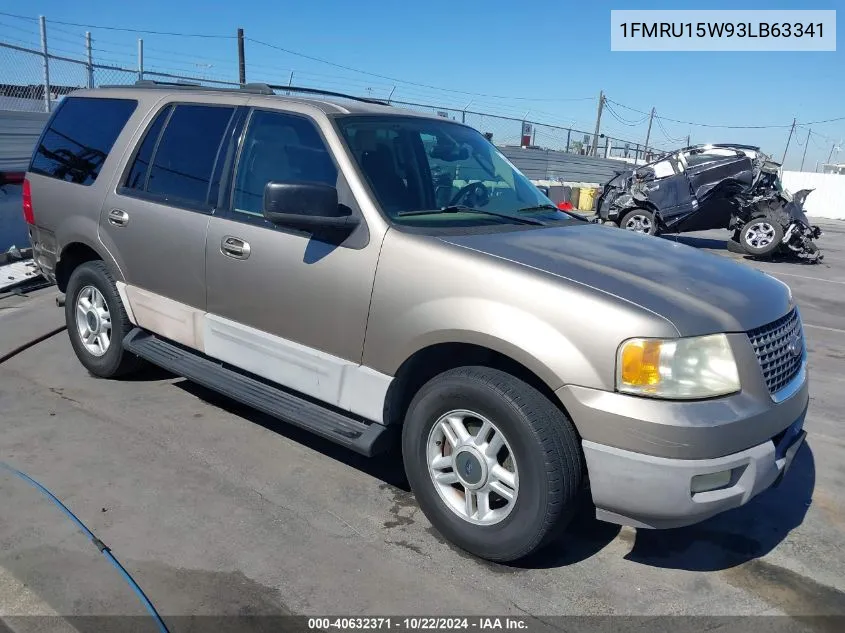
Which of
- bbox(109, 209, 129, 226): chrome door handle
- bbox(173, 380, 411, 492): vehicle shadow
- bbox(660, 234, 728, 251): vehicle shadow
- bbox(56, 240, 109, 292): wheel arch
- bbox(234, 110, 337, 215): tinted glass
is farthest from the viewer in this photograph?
bbox(660, 234, 728, 251): vehicle shadow

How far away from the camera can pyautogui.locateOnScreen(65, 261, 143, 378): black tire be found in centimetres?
465

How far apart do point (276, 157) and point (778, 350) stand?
2674 millimetres

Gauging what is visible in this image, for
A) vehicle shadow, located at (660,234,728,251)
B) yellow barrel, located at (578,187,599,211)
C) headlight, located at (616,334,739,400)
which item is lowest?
vehicle shadow, located at (660,234,728,251)

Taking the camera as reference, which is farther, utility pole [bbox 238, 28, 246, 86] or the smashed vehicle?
utility pole [bbox 238, 28, 246, 86]

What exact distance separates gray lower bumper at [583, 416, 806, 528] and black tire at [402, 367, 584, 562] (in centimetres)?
12

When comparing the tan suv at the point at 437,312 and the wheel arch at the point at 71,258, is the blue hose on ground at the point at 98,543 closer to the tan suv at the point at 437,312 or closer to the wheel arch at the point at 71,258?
the tan suv at the point at 437,312

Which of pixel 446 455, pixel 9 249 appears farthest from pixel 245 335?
pixel 9 249

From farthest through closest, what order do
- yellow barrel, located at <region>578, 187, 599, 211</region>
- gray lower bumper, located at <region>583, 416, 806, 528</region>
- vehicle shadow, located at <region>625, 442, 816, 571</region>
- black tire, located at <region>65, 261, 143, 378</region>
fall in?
yellow barrel, located at <region>578, 187, 599, 211</region> → black tire, located at <region>65, 261, 143, 378</region> → vehicle shadow, located at <region>625, 442, 816, 571</region> → gray lower bumper, located at <region>583, 416, 806, 528</region>

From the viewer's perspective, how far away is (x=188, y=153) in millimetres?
4227

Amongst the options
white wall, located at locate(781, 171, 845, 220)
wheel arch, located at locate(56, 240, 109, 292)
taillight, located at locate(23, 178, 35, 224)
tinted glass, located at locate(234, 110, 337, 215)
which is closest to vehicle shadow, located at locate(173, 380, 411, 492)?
wheel arch, located at locate(56, 240, 109, 292)

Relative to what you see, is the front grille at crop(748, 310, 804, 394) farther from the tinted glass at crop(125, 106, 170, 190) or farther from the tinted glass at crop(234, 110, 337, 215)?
the tinted glass at crop(125, 106, 170, 190)

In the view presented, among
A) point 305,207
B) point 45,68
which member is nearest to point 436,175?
point 305,207

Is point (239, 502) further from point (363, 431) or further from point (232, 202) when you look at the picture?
point (232, 202)

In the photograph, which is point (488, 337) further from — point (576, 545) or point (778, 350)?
point (778, 350)
